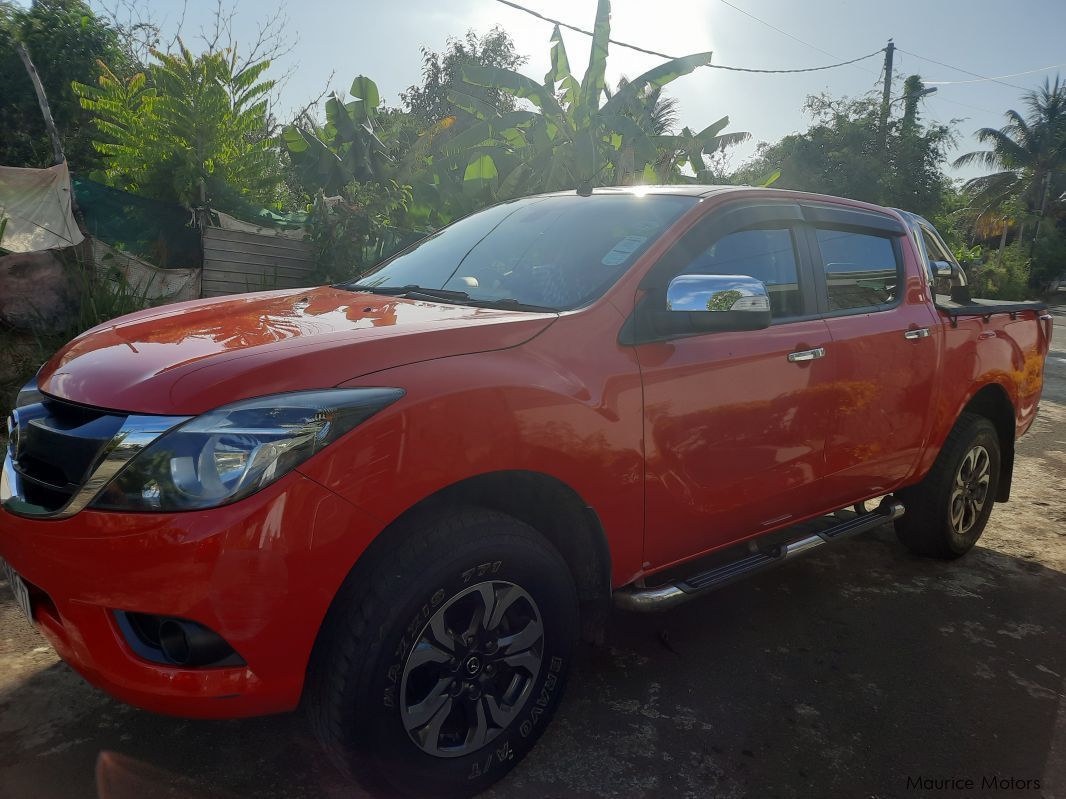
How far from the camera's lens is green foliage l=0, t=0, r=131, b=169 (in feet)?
49.2

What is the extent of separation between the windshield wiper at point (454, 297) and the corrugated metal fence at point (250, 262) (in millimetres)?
Result: 4780

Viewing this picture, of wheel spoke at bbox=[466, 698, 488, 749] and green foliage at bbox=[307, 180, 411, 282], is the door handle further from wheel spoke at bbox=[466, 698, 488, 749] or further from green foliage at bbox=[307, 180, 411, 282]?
green foliage at bbox=[307, 180, 411, 282]

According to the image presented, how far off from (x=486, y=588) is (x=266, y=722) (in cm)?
102

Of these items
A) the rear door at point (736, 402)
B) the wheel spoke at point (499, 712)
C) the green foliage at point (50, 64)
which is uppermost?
the green foliage at point (50, 64)

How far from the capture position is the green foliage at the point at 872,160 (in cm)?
2588

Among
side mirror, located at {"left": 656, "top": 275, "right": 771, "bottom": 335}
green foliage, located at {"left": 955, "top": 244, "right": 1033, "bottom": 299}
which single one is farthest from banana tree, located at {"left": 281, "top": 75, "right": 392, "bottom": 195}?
green foliage, located at {"left": 955, "top": 244, "right": 1033, "bottom": 299}

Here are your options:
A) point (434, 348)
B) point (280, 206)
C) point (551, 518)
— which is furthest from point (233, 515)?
point (280, 206)

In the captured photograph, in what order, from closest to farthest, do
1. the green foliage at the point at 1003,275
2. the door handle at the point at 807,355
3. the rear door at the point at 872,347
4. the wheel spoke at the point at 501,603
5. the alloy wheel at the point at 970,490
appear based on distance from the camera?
the wheel spoke at the point at 501,603 < the door handle at the point at 807,355 < the rear door at the point at 872,347 < the alloy wheel at the point at 970,490 < the green foliage at the point at 1003,275

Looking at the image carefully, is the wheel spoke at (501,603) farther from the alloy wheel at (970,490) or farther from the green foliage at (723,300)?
the alloy wheel at (970,490)

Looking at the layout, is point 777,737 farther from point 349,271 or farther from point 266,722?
point 349,271

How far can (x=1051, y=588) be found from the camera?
399 centimetres

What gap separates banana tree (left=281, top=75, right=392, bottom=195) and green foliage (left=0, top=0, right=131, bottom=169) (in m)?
5.64

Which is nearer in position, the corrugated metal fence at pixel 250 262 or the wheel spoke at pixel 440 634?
the wheel spoke at pixel 440 634

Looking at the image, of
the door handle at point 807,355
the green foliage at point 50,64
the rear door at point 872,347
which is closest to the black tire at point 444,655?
the door handle at point 807,355
